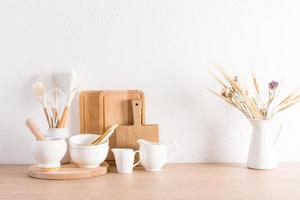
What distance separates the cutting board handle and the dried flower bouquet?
0.26 m

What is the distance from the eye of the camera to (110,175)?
124 cm

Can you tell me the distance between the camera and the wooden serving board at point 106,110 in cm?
138

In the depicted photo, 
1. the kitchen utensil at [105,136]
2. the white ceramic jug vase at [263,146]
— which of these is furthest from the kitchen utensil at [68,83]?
the white ceramic jug vase at [263,146]

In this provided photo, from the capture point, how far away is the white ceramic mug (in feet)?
4.14

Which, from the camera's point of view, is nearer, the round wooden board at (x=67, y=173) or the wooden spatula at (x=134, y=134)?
the round wooden board at (x=67, y=173)

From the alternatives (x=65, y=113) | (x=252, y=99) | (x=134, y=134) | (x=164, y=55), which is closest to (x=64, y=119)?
(x=65, y=113)

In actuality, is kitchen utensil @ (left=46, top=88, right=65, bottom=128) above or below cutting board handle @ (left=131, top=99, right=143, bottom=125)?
above

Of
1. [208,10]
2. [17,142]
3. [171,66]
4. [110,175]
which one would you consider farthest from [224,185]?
[17,142]

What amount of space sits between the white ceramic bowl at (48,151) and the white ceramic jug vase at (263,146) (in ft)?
1.98

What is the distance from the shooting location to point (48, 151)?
1.19m

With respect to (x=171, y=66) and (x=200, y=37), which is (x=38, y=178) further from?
(x=200, y=37)

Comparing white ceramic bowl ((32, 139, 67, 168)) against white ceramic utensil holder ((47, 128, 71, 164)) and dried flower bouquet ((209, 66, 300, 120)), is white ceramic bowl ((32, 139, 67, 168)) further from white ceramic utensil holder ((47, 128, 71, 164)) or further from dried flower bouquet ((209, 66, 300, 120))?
dried flower bouquet ((209, 66, 300, 120))

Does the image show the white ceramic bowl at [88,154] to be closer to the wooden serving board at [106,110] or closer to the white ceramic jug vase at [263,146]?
the wooden serving board at [106,110]

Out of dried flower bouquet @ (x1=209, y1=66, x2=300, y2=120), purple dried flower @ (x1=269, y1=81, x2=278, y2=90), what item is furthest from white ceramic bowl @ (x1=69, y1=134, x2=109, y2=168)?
purple dried flower @ (x1=269, y1=81, x2=278, y2=90)
